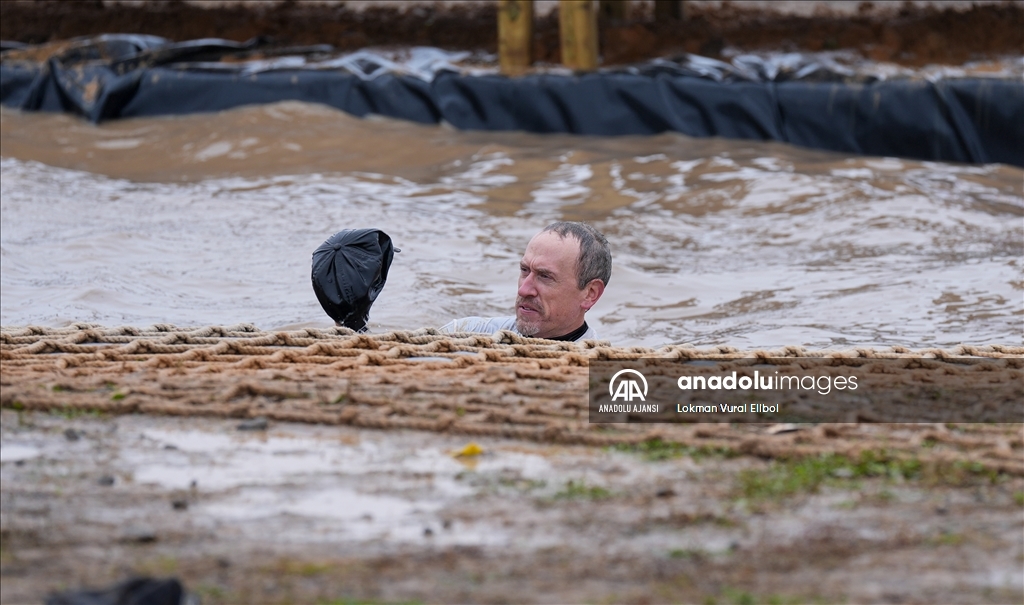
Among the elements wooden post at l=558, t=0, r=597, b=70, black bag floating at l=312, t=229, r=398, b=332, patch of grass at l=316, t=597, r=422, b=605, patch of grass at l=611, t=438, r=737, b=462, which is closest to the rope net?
patch of grass at l=611, t=438, r=737, b=462

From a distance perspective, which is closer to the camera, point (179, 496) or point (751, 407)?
point (179, 496)

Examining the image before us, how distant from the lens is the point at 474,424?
80.7 inches

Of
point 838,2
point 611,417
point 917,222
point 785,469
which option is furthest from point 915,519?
point 838,2

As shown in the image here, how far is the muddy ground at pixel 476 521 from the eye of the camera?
1424 mm

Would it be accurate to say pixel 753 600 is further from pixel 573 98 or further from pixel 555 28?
pixel 555 28

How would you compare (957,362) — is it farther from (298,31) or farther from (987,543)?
(298,31)

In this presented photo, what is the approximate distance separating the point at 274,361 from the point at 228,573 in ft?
3.96

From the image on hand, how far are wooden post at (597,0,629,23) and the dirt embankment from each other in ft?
0.48

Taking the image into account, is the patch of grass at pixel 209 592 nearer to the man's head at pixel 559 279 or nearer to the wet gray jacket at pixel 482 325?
the man's head at pixel 559 279

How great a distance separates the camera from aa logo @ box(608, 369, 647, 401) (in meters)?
2.28

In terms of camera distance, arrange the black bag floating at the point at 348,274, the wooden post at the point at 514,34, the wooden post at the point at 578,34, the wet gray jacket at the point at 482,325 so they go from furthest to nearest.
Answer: the wooden post at the point at 514,34 < the wooden post at the point at 578,34 < the wet gray jacket at the point at 482,325 < the black bag floating at the point at 348,274

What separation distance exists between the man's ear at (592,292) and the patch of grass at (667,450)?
5.31 feet

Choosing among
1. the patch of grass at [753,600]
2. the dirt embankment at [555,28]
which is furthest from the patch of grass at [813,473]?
the dirt embankment at [555,28]

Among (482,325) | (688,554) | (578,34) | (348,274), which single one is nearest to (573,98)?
(578,34)
